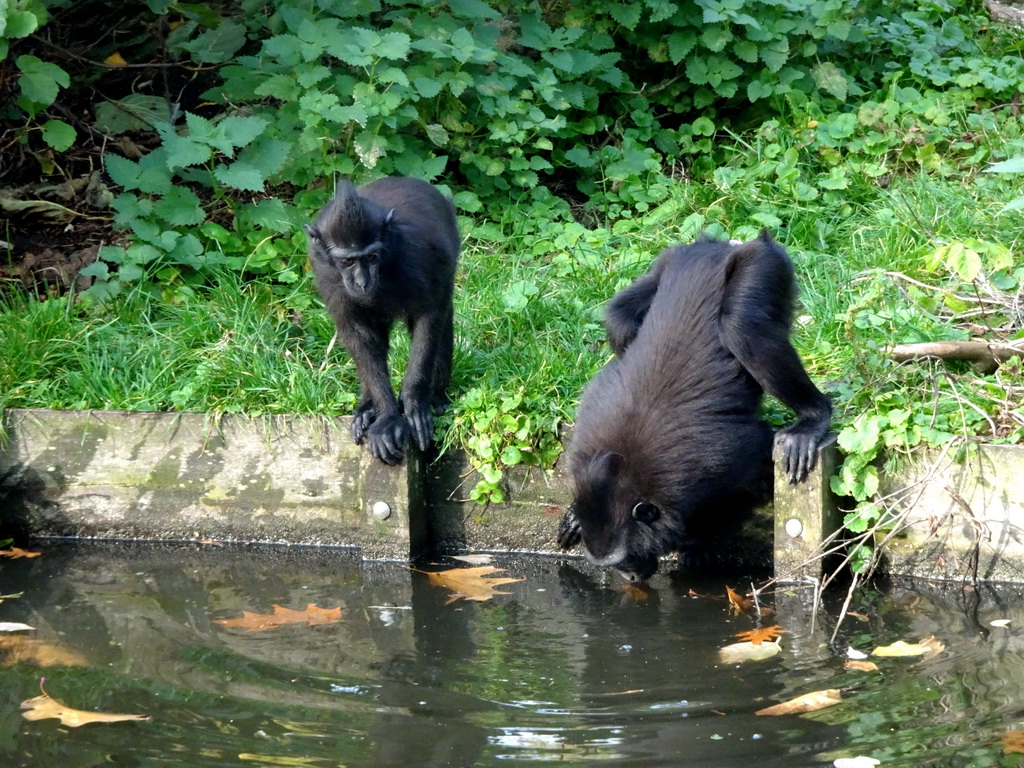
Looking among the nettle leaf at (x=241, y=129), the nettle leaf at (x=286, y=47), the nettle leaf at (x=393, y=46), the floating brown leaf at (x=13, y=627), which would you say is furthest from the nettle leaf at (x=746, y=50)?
the floating brown leaf at (x=13, y=627)

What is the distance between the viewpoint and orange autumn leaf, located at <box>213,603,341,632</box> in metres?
5.21

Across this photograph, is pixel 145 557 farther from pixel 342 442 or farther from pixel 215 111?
pixel 215 111

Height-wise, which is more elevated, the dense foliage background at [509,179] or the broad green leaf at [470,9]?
the broad green leaf at [470,9]

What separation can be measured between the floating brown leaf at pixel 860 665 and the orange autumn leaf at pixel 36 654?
301cm

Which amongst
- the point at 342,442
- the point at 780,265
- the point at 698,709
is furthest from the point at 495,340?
the point at 698,709

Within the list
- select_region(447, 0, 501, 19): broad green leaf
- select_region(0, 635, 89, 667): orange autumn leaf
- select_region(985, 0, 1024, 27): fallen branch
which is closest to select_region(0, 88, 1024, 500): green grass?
select_region(447, 0, 501, 19): broad green leaf

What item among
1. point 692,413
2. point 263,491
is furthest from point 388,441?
point 692,413

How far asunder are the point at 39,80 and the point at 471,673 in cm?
489

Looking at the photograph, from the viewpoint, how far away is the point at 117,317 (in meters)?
7.34

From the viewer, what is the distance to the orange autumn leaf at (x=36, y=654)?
4.80 m

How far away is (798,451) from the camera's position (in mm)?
5395

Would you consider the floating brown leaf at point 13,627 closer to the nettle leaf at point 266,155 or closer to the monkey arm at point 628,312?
the monkey arm at point 628,312

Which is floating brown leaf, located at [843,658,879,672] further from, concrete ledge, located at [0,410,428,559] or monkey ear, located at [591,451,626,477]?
concrete ledge, located at [0,410,428,559]

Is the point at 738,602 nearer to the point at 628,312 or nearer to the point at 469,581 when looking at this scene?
the point at 469,581
